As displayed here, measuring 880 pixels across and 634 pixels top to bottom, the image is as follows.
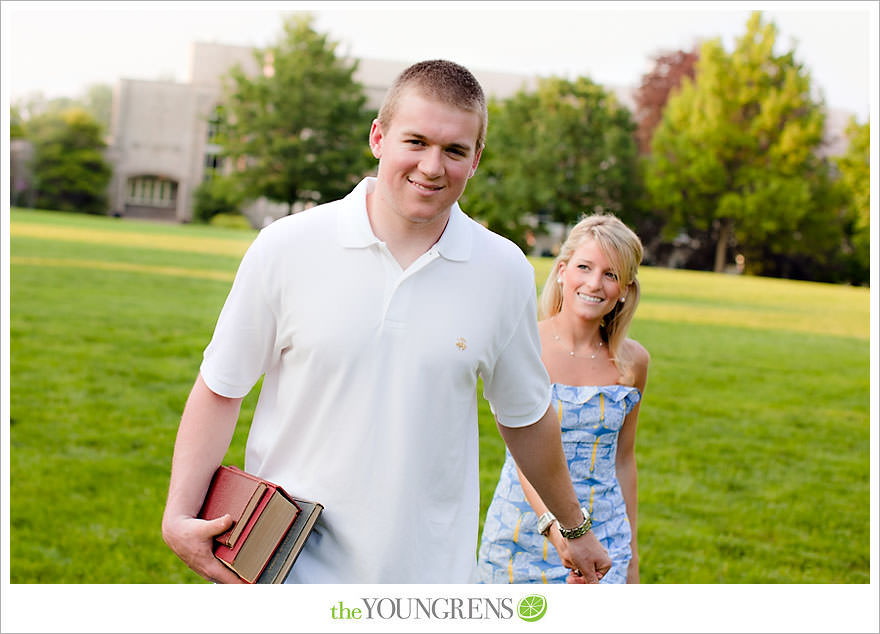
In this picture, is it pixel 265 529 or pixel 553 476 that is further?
pixel 553 476

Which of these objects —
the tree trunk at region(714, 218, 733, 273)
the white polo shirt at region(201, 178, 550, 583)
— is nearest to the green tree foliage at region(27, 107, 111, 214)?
the tree trunk at region(714, 218, 733, 273)

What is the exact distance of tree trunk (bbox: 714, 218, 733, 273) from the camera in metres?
44.2

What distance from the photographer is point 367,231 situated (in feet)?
7.50

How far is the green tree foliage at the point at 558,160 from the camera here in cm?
4441

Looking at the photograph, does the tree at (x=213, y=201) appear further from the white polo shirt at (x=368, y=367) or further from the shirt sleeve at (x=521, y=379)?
the white polo shirt at (x=368, y=367)

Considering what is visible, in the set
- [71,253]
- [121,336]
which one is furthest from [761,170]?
[121,336]

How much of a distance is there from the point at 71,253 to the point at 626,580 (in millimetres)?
19081

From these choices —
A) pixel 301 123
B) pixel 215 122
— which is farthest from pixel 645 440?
pixel 215 122

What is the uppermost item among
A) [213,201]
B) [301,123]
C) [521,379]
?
[301,123]

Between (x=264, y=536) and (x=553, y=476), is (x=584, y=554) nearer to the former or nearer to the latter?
(x=553, y=476)

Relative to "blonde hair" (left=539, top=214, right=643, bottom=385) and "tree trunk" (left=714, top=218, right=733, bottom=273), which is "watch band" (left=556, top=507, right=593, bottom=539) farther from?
"tree trunk" (left=714, top=218, right=733, bottom=273)

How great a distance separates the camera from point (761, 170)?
42812mm

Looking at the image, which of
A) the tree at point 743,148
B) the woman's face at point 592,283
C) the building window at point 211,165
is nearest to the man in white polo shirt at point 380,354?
the woman's face at point 592,283

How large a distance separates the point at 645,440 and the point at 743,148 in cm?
3846
